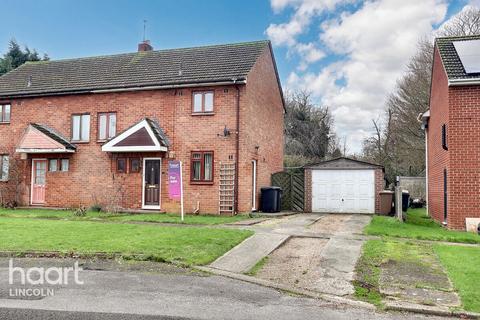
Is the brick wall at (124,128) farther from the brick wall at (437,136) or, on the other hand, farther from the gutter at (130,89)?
the brick wall at (437,136)

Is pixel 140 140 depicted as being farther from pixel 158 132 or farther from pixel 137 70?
pixel 137 70

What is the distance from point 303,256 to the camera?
9.17 m

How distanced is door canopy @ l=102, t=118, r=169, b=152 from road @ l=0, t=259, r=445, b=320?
35.7 feet

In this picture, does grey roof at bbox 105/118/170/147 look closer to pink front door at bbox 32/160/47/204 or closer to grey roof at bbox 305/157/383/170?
pink front door at bbox 32/160/47/204

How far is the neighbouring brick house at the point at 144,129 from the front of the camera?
1772 centimetres

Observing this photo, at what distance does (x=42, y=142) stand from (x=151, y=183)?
5.82 meters

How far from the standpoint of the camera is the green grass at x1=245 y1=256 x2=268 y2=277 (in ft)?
25.2

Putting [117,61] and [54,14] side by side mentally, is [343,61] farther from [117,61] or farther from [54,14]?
[54,14]

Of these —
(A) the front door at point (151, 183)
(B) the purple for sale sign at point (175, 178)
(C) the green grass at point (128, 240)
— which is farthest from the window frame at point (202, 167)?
(C) the green grass at point (128, 240)

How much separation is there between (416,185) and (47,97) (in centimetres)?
2474

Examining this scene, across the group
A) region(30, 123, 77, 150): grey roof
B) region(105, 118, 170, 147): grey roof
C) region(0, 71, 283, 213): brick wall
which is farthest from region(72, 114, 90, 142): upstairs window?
region(105, 118, 170, 147): grey roof

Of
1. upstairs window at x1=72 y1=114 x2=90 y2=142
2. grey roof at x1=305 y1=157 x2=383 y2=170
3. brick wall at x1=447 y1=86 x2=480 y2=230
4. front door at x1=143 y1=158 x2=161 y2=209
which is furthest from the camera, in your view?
grey roof at x1=305 y1=157 x2=383 y2=170

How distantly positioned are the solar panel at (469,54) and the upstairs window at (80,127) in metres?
16.3

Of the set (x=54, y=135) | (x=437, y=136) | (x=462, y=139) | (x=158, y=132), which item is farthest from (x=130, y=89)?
(x=462, y=139)
